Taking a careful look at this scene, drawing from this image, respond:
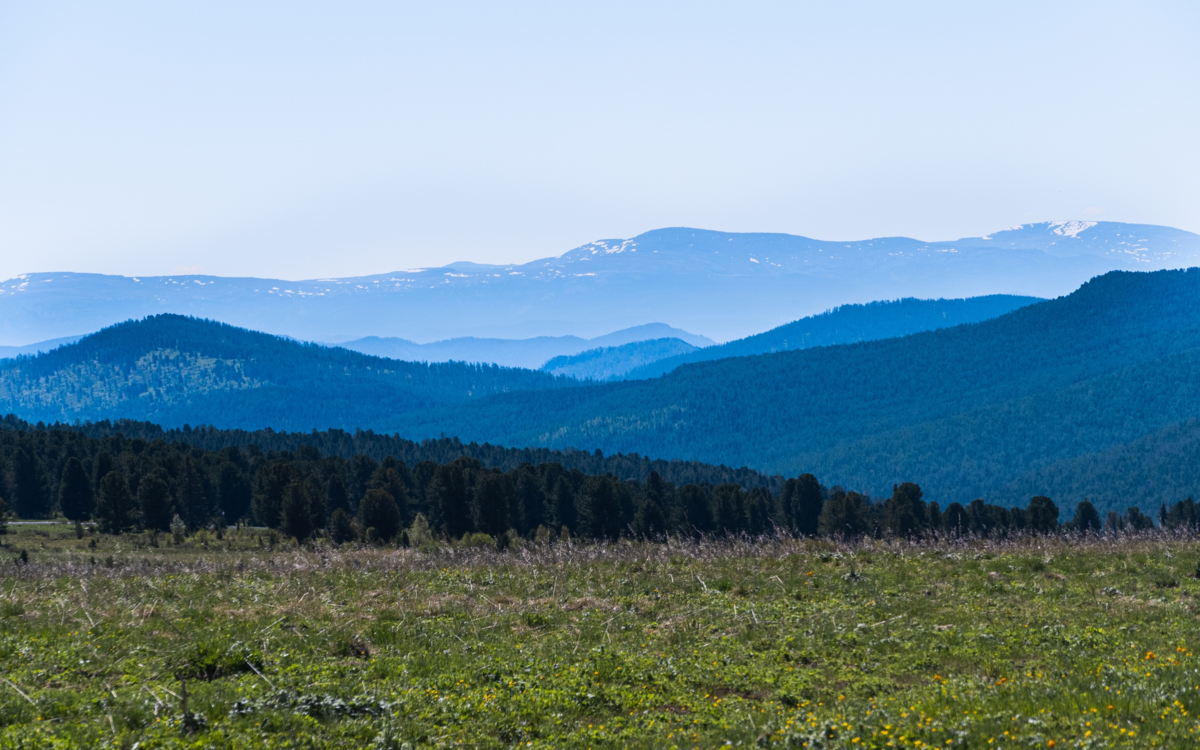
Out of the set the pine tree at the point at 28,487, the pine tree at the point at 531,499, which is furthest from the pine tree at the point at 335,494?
the pine tree at the point at 28,487

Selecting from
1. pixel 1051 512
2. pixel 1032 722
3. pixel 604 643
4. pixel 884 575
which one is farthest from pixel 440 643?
pixel 1051 512

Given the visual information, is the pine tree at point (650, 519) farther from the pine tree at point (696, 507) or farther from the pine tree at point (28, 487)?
the pine tree at point (28, 487)

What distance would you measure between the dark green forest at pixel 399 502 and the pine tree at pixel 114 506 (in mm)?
87

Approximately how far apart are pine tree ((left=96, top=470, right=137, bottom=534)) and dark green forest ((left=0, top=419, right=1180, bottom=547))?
0.09 metres

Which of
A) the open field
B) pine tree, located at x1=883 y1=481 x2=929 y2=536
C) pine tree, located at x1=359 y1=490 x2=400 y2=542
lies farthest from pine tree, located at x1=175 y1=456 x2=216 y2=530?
the open field

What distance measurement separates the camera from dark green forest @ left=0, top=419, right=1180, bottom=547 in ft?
260

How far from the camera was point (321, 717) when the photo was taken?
11508 mm

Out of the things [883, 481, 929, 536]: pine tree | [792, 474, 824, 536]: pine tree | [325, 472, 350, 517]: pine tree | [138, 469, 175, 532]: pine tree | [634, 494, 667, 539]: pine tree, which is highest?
[138, 469, 175, 532]: pine tree

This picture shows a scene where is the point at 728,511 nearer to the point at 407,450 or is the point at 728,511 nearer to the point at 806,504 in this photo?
the point at 806,504

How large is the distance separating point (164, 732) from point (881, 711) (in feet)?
29.7

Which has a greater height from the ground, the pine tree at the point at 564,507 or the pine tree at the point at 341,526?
the pine tree at the point at 341,526

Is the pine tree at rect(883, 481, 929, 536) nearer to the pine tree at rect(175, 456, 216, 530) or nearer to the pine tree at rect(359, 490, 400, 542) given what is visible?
the pine tree at rect(359, 490, 400, 542)

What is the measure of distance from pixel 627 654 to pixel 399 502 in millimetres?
85659

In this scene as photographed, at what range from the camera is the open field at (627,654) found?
35.1 ft
